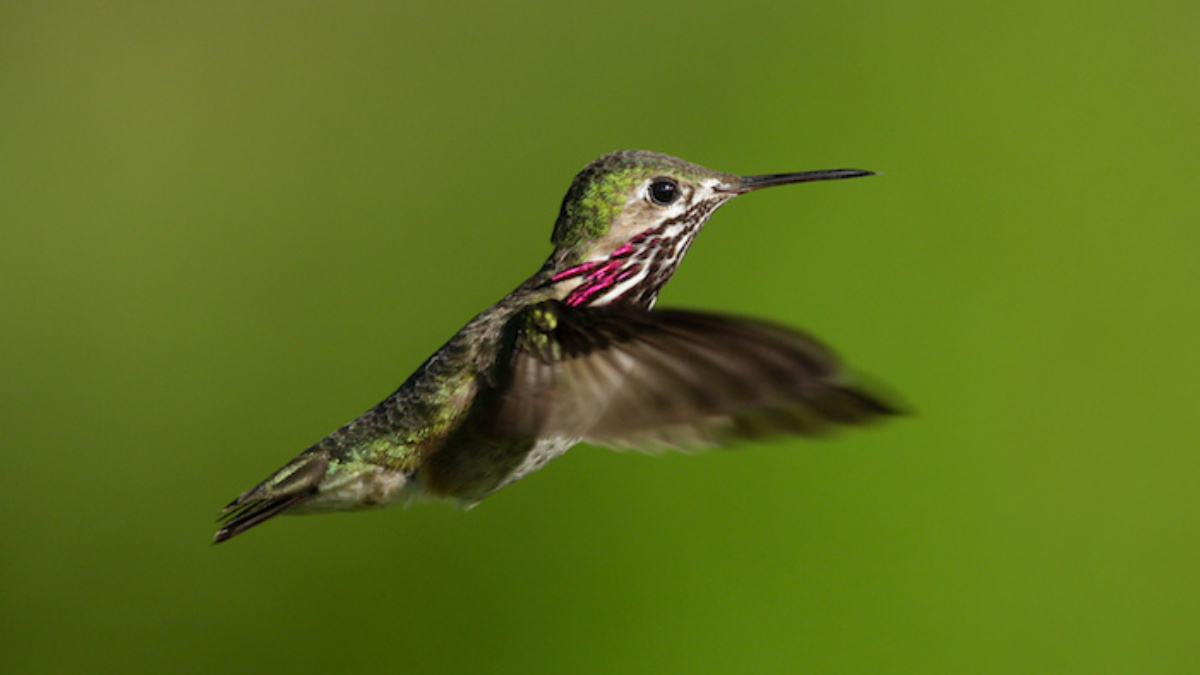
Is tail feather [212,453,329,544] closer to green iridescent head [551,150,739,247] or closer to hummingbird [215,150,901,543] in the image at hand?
hummingbird [215,150,901,543]

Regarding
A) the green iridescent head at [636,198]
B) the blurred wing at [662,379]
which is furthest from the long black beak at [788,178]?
the blurred wing at [662,379]

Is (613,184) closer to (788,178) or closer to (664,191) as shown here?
Result: (664,191)

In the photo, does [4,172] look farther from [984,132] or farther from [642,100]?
[984,132]

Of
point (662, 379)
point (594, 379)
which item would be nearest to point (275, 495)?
point (594, 379)

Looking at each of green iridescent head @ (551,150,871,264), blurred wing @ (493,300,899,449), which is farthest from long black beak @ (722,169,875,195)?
blurred wing @ (493,300,899,449)

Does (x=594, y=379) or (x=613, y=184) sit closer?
(x=594, y=379)

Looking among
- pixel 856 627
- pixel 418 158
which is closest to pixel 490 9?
pixel 418 158

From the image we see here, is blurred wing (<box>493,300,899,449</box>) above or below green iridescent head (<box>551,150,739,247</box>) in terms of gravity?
below
